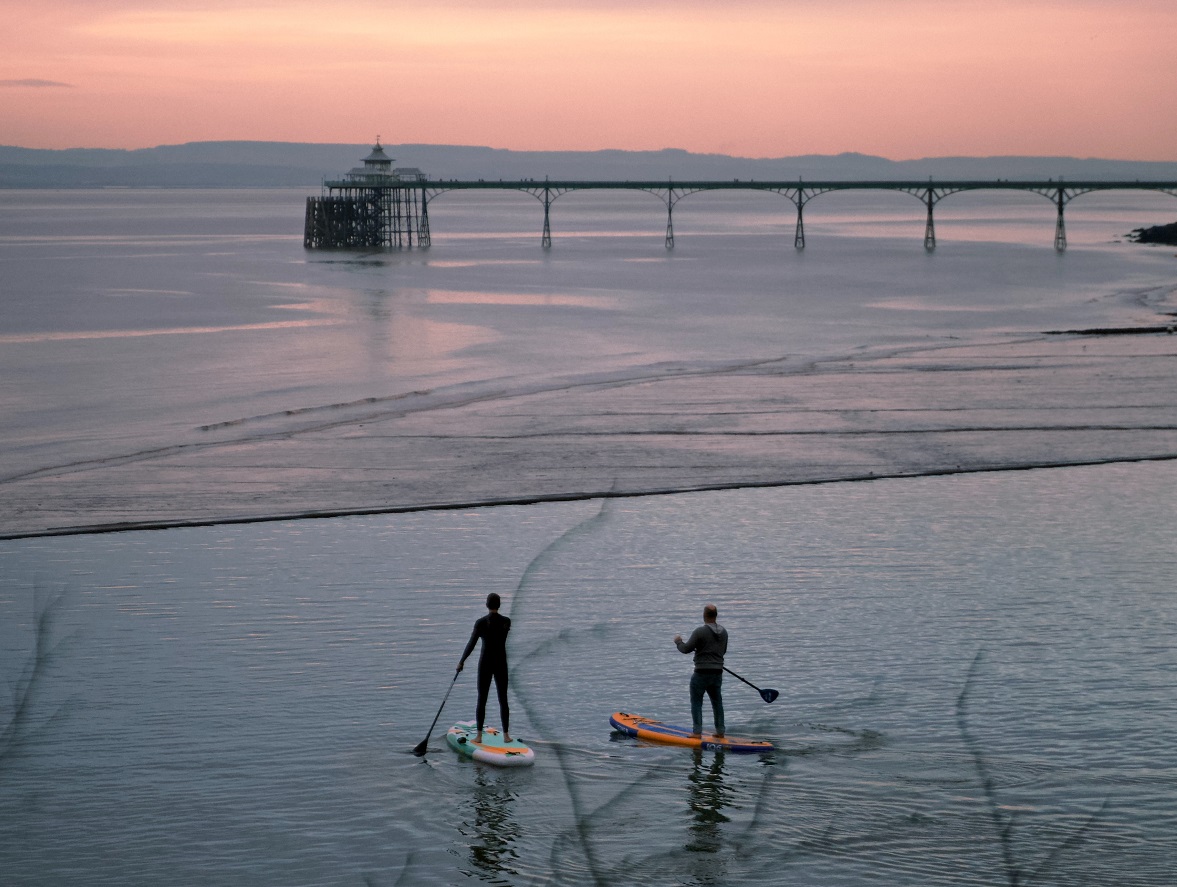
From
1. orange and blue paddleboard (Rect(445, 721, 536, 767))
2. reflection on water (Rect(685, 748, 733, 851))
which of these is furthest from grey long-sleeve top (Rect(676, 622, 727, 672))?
orange and blue paddleboard (Rect(445, 721, 536, 767))

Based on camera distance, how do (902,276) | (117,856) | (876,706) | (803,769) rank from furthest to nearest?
1. (902,276)
2. (876,706)
3. (803,769)
4. (117,856)

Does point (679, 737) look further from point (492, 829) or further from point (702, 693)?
point (492, 829)

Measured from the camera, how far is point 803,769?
15.0m

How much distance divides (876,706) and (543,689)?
14.2ft

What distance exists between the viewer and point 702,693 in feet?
50.9

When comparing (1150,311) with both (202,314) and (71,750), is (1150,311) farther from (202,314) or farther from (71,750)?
(71,750)

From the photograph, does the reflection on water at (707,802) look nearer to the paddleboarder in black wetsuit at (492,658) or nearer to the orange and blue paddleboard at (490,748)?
the orange and blue paddleboard at (490,748)

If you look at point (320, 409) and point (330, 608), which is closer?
point (330, 608)

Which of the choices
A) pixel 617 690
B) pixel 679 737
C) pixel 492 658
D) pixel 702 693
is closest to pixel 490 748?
pixel 492 658

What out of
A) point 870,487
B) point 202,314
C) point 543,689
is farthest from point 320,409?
point 202,314

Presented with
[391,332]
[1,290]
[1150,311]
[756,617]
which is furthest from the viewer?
[1,290]

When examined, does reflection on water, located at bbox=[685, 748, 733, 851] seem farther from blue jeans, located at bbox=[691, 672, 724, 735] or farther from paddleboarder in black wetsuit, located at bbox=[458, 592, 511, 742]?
paddleboarder in black wetsuit, located at bbox=[458, 592, 511, 742]

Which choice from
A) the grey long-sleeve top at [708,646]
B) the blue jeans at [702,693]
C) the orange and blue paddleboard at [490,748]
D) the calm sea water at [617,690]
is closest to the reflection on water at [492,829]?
the calm sea water at [617,690]

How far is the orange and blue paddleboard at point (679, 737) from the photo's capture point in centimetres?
1555
